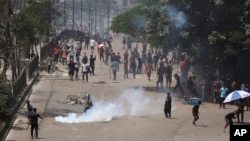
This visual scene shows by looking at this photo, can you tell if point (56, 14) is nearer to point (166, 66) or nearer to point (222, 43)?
point (166, 66)

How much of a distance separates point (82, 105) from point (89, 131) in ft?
18.9

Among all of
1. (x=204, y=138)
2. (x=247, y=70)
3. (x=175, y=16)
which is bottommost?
(x=204, y=138)

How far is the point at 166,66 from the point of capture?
3359 cm

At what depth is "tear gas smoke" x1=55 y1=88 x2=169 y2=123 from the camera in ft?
75.6

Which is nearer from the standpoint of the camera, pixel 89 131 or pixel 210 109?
pixel 89 131

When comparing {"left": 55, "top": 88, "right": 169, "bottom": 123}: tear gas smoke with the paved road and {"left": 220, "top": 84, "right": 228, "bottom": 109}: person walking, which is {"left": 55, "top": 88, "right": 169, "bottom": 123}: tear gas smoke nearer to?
the paved road

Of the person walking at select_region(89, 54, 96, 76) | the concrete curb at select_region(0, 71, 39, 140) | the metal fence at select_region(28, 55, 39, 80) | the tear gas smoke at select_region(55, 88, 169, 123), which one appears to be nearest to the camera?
the concrete curb at select_region(0, 71, 39, 140)

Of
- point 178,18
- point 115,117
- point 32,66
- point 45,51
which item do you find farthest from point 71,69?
point 45,51

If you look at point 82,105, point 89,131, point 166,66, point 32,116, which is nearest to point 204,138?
point 89,131

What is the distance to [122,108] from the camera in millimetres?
25922

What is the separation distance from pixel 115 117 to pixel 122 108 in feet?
6.72

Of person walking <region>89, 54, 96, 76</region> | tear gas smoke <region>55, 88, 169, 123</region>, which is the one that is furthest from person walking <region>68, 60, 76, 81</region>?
tear gas smoke <region>55, 88, 169, 123</region>

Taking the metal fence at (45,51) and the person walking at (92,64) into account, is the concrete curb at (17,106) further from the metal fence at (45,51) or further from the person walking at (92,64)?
the metal fence at (45,51)

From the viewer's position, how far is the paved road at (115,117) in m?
20.5
